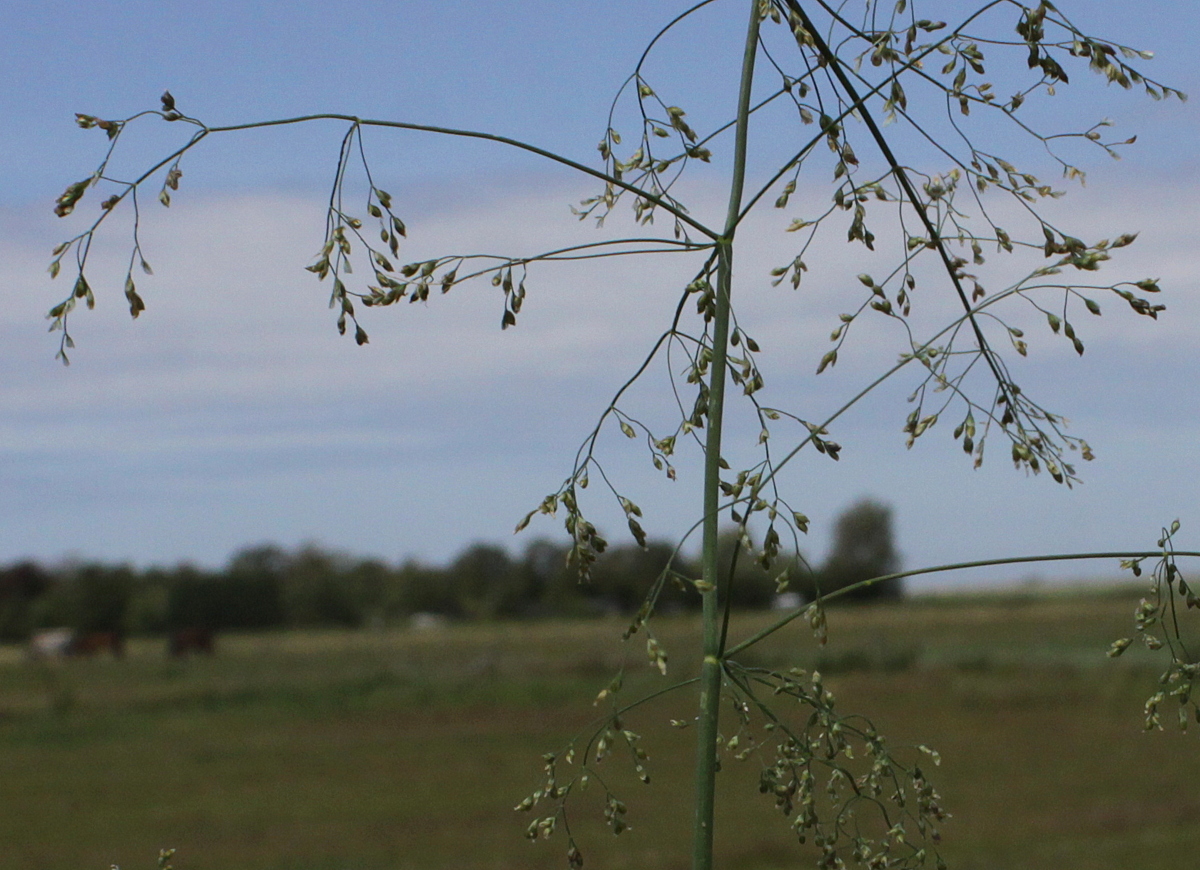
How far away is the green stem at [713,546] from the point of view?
123 centimetres

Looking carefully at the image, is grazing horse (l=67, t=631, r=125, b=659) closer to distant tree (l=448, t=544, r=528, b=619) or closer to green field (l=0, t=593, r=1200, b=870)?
green field (l=0, t=593, r=1200, b=870)

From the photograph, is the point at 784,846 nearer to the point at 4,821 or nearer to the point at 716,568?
the point at 4,821

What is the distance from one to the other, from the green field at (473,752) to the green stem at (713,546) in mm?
9812

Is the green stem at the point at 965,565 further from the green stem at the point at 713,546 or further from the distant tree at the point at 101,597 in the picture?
the distant tree at the point at 101,597

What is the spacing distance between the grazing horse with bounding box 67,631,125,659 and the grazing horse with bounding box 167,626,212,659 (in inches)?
67.5

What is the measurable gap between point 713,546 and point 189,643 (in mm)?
45714

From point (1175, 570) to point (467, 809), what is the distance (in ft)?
78.4

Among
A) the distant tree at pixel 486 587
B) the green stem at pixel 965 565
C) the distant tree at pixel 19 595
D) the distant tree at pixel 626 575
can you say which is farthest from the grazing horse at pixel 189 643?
the green stem at pixel 965 565

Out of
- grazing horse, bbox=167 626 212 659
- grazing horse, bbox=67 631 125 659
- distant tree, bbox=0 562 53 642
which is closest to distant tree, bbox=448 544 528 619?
grazing horse, bbox=167 626 212 659

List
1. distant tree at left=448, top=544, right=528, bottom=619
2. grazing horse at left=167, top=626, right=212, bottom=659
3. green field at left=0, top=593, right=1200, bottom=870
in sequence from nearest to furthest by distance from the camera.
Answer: green field at left=0, top=593, right=1200, bottom=870 < grazing horse at left=167, top=626, right=212, bottom=659 < distant tree at left=448, top=544, right=528, bottom=619

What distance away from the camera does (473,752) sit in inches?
1210

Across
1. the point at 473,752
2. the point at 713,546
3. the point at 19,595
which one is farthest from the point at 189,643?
the point at 713,546

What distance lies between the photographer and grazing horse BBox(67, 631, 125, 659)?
1708 inches

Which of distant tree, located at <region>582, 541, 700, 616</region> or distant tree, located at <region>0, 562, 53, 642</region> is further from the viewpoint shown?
distant tree, located at <region>0, 562, 53, 642</region>
